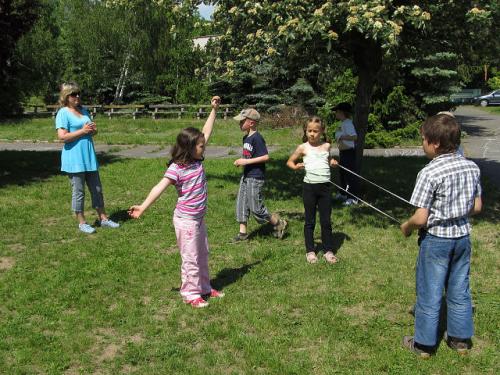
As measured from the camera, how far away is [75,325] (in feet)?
15.6

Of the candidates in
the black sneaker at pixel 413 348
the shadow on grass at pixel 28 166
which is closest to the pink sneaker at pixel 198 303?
the black sneaker at pixel 413 348

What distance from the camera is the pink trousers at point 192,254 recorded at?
5023mm

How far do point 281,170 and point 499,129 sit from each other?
1579 centimetres

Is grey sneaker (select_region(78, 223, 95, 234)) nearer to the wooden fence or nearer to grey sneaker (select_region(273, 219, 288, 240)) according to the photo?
grey sneaker (select_region(273, 219, 288, 240))

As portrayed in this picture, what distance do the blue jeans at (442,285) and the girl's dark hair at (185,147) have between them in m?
2.12

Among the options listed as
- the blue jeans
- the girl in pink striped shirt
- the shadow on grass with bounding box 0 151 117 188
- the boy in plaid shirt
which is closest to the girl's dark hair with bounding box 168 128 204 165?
the girl in pink striped shirt

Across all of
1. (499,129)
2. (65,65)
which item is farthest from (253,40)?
(65,65)

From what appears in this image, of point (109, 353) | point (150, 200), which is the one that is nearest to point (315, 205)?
point (150, 200)

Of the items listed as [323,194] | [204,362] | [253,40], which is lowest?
[204,362]

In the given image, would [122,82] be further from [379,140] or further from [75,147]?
[75,147]

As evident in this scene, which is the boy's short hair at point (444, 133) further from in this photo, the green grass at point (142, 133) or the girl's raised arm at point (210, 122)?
the green grass at point (142, 133)

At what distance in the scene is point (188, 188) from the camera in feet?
16.4

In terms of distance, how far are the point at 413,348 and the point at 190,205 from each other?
2246 mm

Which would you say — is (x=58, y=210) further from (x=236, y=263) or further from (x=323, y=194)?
(x=323, y=194)
